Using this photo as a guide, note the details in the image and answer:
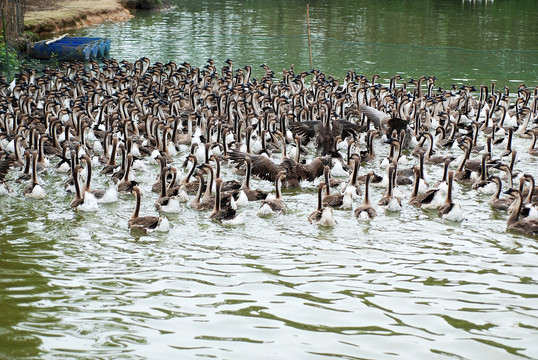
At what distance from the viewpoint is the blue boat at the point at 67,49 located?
28.7m

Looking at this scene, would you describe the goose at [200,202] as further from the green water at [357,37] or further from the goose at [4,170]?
the green water at [357,37]

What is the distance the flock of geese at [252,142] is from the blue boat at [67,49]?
4.69 m

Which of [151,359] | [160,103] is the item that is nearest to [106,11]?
[160,103]

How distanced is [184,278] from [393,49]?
86.6ft

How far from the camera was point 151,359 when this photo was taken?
7613mm

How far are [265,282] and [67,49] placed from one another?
73.0 ft

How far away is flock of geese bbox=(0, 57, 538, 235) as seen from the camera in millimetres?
12953

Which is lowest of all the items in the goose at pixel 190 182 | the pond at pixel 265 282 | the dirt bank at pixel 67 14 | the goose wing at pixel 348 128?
the pond at pixel 265 282

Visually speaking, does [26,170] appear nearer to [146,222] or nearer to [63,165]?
[63,165]

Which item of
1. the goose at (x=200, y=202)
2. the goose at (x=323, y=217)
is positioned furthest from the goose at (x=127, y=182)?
the goose at (x=323, y=217)

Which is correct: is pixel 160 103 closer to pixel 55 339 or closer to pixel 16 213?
pixel 16 213

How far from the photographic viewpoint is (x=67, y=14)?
130 feet

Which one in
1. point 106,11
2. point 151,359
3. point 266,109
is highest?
point 106,11

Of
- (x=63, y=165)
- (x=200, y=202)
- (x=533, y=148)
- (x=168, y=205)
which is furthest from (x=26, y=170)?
(x=533, y=148)
